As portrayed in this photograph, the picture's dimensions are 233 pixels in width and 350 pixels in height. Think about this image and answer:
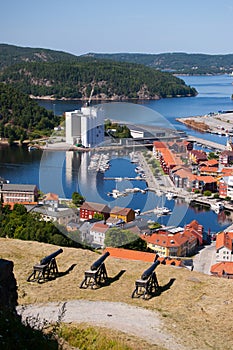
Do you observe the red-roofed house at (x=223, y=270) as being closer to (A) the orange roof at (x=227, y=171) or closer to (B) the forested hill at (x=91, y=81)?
(A) the orange roof at (x=227, y=171)

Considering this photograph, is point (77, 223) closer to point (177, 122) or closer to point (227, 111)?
point (177, 122)

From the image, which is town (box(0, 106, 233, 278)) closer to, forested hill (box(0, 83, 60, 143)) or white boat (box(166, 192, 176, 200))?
white boat (box(166, 192, 176, 200))

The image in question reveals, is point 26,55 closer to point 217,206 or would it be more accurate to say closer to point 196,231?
point 217,206

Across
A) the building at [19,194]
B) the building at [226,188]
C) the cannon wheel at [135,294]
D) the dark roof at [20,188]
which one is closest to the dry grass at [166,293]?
the cannon wheel at [135,294]

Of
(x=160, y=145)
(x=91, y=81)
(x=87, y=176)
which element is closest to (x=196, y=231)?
(x=87, y=176)

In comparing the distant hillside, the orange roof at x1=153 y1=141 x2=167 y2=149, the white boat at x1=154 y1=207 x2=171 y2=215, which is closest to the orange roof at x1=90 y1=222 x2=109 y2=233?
the white boat at x1=154 y1=207 x2=171 y2=215

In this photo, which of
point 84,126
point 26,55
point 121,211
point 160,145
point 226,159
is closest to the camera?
point 121,211
